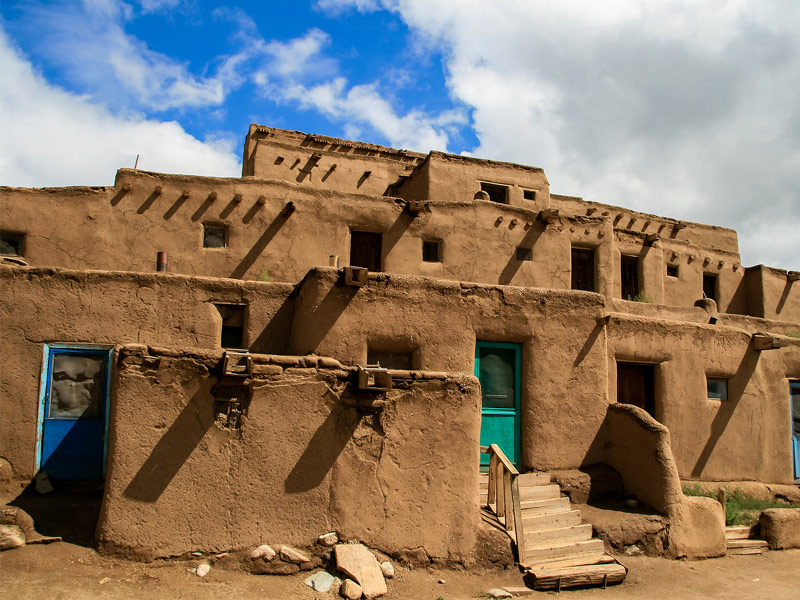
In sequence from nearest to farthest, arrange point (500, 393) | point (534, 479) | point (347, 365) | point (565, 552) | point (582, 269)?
point (565, 552)
point (347, 365)
point (534, 479)
point (500, 393)
point (582, 269)

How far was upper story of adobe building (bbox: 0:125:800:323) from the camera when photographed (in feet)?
37.7

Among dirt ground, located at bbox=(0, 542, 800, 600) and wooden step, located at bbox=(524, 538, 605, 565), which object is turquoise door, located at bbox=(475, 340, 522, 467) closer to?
wooden step, located at bbox=(524, 538, 605, 565)

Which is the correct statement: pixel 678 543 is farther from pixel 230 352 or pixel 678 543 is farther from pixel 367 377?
pixel 230 352

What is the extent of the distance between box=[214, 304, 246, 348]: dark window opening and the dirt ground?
3.58 meters

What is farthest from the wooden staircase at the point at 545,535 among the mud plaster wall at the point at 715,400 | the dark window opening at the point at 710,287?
the dark window opening at the point at 710,287

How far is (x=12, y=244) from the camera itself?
1117 centimetres

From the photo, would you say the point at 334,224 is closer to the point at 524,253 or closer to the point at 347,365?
the point at 524,253

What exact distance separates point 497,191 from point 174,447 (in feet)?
36.5

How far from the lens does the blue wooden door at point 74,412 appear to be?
845cm

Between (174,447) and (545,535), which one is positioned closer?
(174,447)

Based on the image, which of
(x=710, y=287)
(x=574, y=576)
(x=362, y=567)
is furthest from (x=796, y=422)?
(x=362, y=567)

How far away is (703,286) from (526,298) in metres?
12.2

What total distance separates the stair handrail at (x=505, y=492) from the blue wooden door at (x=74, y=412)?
199 inches

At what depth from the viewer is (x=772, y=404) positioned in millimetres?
12422
